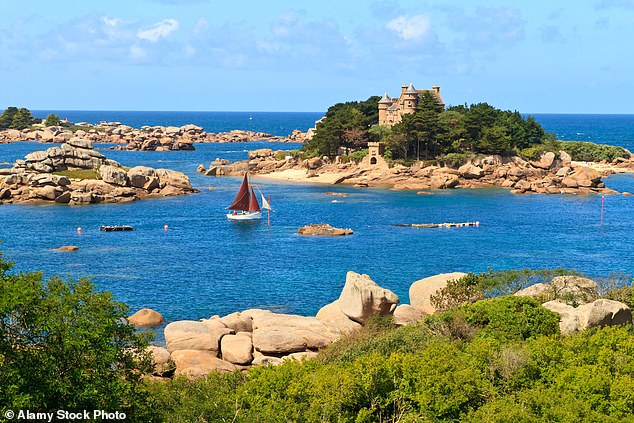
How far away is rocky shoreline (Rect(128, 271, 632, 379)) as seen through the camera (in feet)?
111

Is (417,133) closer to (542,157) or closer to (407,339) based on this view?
(542,157)

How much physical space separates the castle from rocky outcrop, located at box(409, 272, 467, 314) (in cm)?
8976

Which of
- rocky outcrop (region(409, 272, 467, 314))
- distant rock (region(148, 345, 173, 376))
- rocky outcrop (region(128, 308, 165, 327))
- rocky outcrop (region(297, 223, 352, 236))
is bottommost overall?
rocky outcrop (region(128, 308, 165, 327))

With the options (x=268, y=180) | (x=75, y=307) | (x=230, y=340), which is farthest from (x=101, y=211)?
(x=75, y=307)

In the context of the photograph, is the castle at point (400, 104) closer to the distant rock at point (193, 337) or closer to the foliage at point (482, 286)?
the foliage at point (482, 286)

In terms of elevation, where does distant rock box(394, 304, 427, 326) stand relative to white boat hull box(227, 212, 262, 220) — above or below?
above

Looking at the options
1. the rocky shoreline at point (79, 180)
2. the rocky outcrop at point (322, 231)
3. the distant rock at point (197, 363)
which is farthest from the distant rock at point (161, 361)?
the rocky shoreline at point (79, 180)

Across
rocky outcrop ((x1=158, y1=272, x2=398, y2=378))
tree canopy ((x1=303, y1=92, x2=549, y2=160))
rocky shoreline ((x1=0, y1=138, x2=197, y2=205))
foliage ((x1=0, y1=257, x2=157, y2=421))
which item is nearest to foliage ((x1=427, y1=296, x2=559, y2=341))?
rocky outcrop ((x1=158, y1=272, x2=398, y2=378))

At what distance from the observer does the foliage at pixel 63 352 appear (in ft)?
62.4

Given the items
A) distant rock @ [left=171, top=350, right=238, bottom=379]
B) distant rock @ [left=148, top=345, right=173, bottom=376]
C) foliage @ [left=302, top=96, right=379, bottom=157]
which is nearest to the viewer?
distant rock @ [left=148, top=345, right=173, bottom=376]

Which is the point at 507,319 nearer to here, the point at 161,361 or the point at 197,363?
the point at 197,363

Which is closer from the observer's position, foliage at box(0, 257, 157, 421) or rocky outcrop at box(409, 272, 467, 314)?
foliage at box(0, 257, 157, 421)

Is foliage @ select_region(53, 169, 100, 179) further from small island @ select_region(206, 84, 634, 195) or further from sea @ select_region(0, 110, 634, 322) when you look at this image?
small island @ select_region(206, 84, 634, 195)

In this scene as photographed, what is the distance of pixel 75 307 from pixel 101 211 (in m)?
72.6
